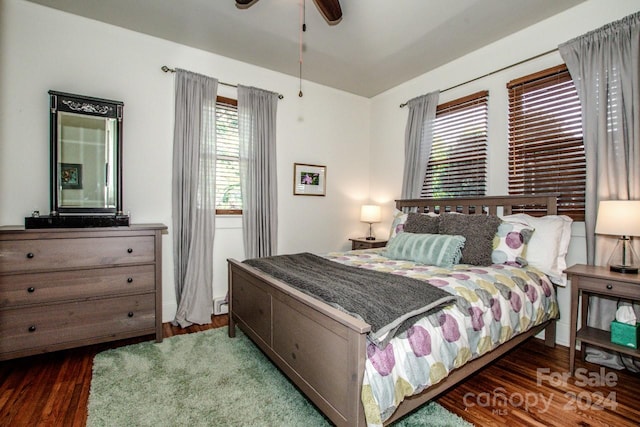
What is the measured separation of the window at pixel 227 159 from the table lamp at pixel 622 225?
310cm

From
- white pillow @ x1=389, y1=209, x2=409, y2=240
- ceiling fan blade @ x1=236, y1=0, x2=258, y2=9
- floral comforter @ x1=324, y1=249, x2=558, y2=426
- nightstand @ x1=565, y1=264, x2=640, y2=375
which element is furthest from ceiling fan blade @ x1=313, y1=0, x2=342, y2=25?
nightstand @ x1=565, y1=264, x2=640, y2=375

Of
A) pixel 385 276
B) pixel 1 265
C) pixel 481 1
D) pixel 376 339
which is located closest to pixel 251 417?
pixel 376 339

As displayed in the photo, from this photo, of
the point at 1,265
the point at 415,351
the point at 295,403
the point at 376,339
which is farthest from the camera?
the point at 1,265

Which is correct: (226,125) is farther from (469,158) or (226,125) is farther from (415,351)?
(415,351)

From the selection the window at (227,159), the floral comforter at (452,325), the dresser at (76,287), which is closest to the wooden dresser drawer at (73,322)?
the dresser at (76,287)

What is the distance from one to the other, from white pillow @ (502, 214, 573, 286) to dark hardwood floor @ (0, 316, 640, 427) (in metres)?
0.66

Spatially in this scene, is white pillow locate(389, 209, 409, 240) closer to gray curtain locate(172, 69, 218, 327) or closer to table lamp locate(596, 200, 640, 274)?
table lamp locate(596, 200, 640, 274)

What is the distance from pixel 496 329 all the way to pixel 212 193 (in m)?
2.71

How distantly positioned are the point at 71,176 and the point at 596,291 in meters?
3.94

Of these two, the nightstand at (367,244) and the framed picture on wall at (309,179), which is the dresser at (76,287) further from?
the nightstand at (367,244)

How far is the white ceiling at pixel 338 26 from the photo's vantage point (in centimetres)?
247

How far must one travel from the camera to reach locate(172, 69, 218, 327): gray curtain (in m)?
3.03

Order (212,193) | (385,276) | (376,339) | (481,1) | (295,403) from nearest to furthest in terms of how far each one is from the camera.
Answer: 1. (376,339)
2. (295,403)
3. (385,276)
4. (481,1)
5. (212,193)

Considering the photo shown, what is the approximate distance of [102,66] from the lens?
2.77 metres
